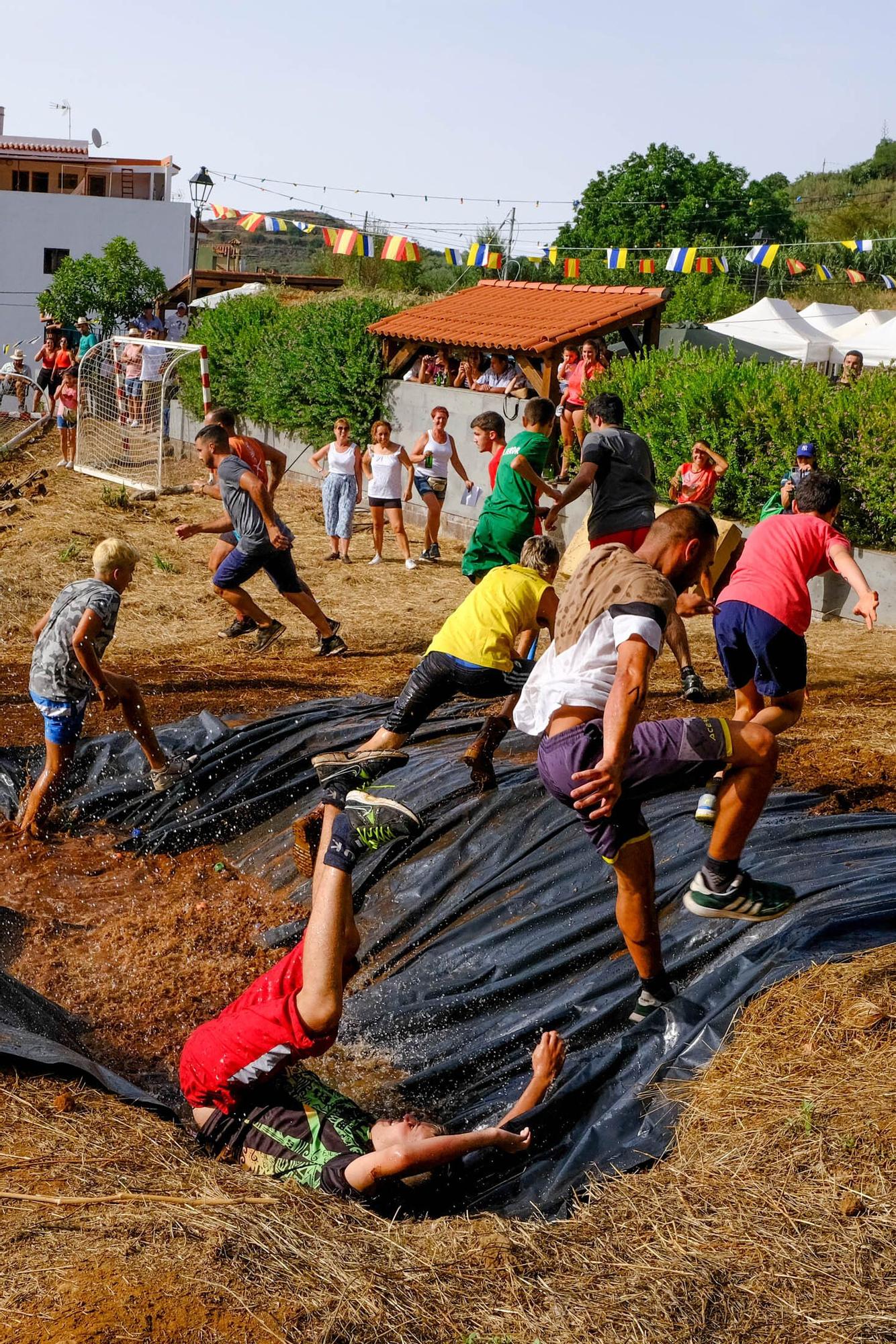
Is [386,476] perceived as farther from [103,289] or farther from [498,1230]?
[103,289]

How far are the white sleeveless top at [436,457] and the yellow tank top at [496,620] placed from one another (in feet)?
29.0

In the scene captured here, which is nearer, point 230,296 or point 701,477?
point 701,477

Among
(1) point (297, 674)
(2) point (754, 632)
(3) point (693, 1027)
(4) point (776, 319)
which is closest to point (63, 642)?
(1) point (297, 674)

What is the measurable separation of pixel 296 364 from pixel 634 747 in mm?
16497

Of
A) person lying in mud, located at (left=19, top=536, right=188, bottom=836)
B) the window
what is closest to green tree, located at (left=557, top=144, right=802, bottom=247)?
the window

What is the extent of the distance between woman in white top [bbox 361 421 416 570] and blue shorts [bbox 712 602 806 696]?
8.19 metres

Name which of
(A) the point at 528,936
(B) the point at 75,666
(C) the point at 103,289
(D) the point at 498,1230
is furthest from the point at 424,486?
(C) the point at 103,289

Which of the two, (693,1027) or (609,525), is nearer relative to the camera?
(693,1027)

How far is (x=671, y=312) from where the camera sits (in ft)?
105

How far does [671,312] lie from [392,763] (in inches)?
1144

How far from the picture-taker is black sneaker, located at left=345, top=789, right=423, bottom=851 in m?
3.60

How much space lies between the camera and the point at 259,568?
898 cm

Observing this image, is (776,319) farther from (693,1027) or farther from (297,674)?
(693,1027)

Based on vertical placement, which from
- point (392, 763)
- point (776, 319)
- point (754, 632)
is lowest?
point (392, 763)
